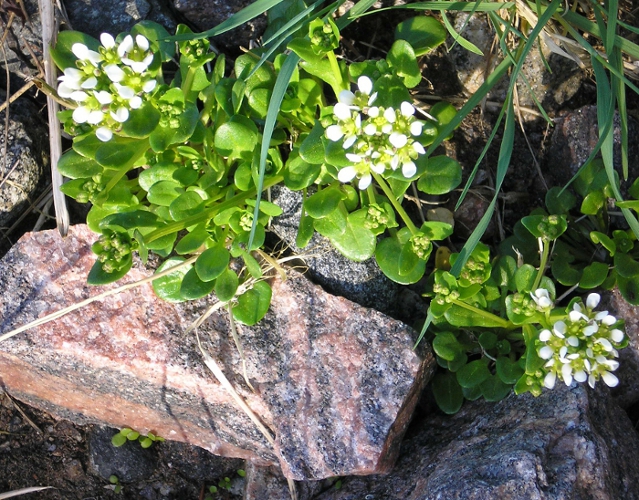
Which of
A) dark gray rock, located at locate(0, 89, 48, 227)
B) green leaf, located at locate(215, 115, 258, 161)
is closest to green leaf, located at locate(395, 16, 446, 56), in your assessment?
green leaf, located at locate(215, 115, 258, 161)

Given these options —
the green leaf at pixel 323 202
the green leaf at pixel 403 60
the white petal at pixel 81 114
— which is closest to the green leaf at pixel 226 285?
the green leaf at pixel 323 202

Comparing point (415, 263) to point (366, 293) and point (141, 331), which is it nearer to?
point (366, 293)

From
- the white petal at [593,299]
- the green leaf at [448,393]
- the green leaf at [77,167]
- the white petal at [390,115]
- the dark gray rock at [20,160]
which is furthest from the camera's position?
the dark gray rock at [20,160]

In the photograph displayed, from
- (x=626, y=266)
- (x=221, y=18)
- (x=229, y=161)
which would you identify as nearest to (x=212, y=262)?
(x=229, y=161)

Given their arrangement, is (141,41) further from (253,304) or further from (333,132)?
(253,304)

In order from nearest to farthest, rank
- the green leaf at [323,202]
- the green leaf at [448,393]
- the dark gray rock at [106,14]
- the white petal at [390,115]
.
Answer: the white petal at [390,115], the green leaf at [323,202], the green leaf at [448,393], the dark gray rock at [106,14]

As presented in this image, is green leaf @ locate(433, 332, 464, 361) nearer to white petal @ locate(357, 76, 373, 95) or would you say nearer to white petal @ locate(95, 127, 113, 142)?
white petal @ locate(357, 76, 373, 95)

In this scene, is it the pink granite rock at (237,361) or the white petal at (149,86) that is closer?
the white petal at (149,86)

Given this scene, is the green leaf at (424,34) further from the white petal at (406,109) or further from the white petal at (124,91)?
the white petal at (124,91)
